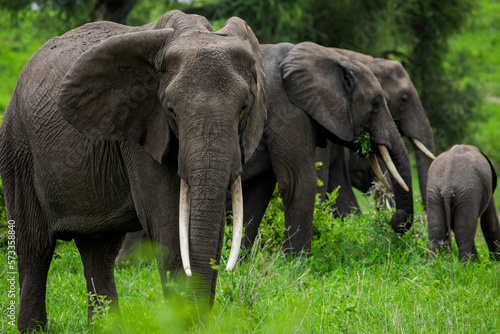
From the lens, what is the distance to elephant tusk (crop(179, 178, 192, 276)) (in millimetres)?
3561

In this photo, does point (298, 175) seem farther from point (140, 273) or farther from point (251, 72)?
point (251, 72)

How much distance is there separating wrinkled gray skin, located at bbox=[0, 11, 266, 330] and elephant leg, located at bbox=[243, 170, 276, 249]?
198 cm

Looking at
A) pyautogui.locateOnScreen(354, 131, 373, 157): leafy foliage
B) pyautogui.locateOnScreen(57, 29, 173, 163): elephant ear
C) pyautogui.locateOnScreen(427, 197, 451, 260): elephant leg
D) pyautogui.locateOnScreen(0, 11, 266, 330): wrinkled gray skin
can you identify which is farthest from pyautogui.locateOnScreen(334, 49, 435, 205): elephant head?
pyautogui.locateOnScreen(57, 29, 173, 163): elephant ear

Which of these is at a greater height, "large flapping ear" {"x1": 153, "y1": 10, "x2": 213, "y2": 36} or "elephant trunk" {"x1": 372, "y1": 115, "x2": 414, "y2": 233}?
"large flapping ear" {"x1": 153, "y1": 10, "x2": 213, "y2": 36}

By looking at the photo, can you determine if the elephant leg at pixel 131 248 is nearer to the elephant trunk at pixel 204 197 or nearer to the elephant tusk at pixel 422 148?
the elephant trunk at pixel 204 197

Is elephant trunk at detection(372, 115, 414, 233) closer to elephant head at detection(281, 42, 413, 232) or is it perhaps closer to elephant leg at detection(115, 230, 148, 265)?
elephant head at detection(281, 42, 413, 232)

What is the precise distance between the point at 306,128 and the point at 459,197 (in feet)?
4.95

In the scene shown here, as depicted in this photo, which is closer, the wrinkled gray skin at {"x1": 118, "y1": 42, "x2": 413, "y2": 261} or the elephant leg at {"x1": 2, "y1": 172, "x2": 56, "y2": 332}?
the elephant leg at {"x1": 2, "y1": 172, "x2": 56, "y2": 332}

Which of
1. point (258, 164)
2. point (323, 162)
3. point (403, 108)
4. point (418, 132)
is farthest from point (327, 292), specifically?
point (403, 108)

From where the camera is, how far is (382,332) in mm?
4176

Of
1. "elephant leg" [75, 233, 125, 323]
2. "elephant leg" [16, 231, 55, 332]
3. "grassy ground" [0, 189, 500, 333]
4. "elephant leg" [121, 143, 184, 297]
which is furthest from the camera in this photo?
"elephant leg" [75, 233, 125, 323]

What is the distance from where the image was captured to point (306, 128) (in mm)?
6941

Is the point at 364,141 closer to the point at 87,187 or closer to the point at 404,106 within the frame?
the point at 404,106

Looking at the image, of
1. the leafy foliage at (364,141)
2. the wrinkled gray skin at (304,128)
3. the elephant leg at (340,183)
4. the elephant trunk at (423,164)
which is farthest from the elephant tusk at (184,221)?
the elephant leg at (340,183)
